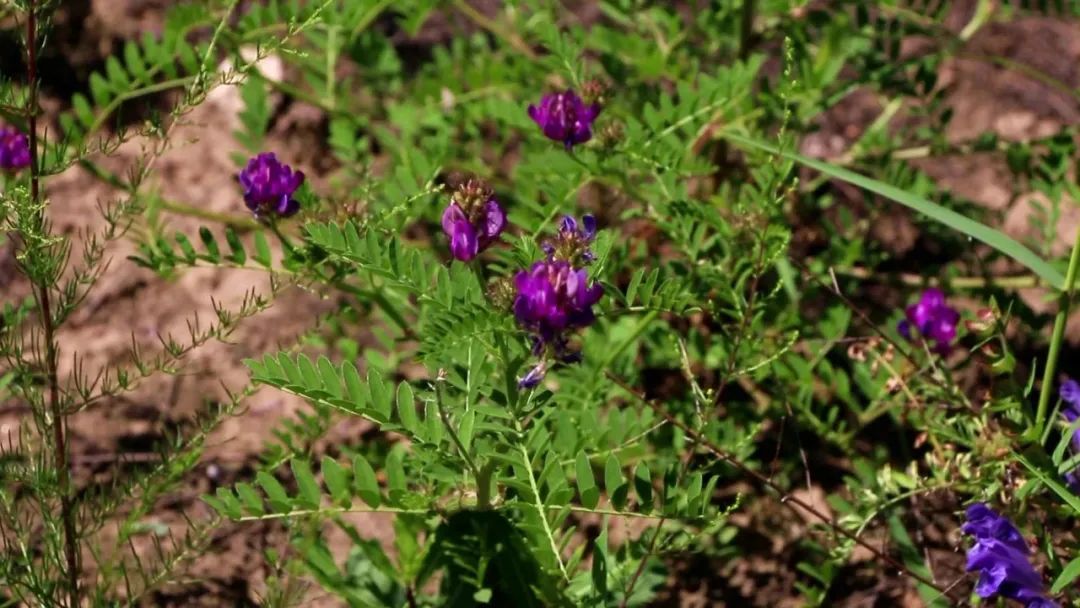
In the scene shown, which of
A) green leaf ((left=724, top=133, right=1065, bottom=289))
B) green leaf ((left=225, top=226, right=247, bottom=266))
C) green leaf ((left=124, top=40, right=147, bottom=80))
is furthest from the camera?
green leaf ((left=124, top=40, right=147, bottom=80))

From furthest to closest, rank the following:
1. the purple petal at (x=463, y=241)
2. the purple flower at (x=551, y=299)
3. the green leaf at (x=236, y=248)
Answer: the green leaf at (x=236, y=248) → the purple petal at (x=463, y=241) → the purple flower at (x=551, y=299)

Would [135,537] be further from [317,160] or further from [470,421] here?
[317,160]

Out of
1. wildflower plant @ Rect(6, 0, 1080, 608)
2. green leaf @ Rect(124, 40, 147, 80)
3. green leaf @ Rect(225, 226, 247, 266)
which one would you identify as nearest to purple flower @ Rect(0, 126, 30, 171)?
wildflower plant @ Rect(6, 0, 1080, 608)

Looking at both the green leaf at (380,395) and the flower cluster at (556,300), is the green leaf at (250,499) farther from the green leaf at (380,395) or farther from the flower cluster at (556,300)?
the flower cluster at (556,300)

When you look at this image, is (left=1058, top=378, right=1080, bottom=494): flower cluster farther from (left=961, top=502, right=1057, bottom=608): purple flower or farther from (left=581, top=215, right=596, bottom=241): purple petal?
(left=581, top=215, right=596, bottom=241): purple petal

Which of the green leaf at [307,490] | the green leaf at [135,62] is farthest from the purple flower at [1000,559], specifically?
the green leaf at [135,62]

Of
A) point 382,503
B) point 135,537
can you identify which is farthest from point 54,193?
point 382,503
